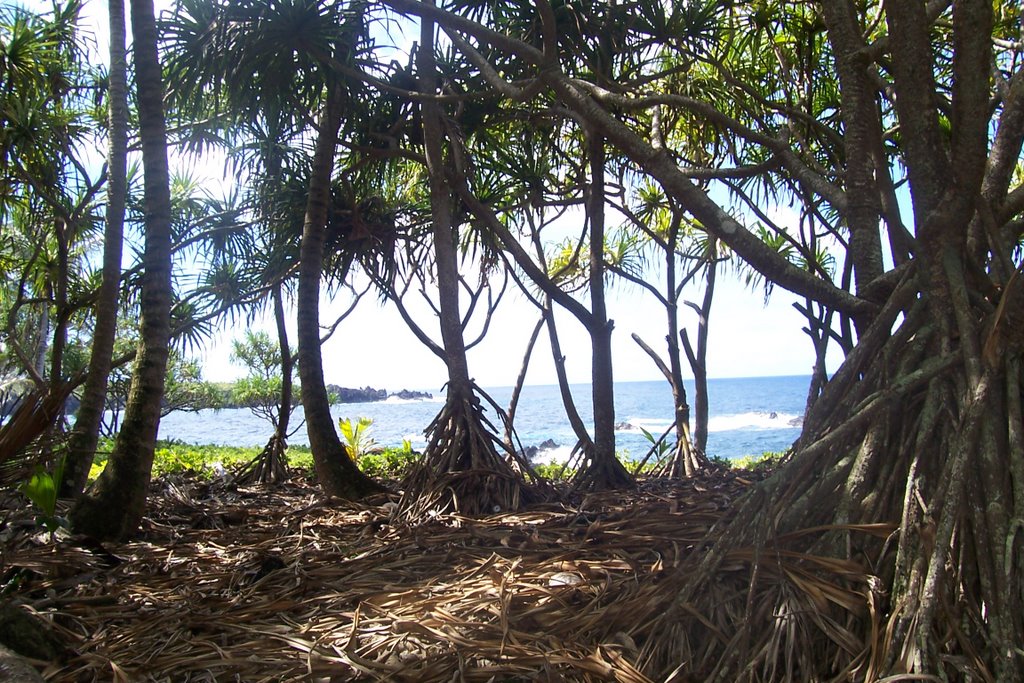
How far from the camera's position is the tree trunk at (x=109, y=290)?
389 centimetres

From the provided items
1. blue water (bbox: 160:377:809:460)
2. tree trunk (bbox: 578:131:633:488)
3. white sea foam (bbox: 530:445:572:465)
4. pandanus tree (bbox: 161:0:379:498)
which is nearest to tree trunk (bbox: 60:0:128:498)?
pandanus tree (bbox: 161:0:379:498)

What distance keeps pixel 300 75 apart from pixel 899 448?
413cm

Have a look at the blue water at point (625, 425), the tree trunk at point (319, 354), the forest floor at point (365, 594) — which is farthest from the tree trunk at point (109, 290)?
the blue water at point (625, 425)

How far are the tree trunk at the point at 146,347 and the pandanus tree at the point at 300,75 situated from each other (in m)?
0.44

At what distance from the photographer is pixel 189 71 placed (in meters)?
4.07

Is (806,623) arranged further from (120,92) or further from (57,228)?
(57,228)

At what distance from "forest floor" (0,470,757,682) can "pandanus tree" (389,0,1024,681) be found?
24 cm

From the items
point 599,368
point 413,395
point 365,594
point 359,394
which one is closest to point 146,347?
point 365,594

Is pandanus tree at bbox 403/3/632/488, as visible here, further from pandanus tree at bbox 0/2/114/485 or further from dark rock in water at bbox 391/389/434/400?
dark rock in water at bbox 391/389/434/400

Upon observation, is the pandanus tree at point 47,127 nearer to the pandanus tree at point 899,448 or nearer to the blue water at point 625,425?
the pandanus tree at point 899,448

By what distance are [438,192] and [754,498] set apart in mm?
3069

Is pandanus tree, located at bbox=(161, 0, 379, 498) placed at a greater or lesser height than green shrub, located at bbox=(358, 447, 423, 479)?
greater

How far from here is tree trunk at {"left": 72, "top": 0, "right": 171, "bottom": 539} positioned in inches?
125

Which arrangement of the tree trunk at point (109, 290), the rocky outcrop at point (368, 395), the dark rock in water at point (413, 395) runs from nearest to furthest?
the tree trunk at point (109, 290) < the rocky outcrop at point (368, 395) < the dark rock in water at point (413, 395)
